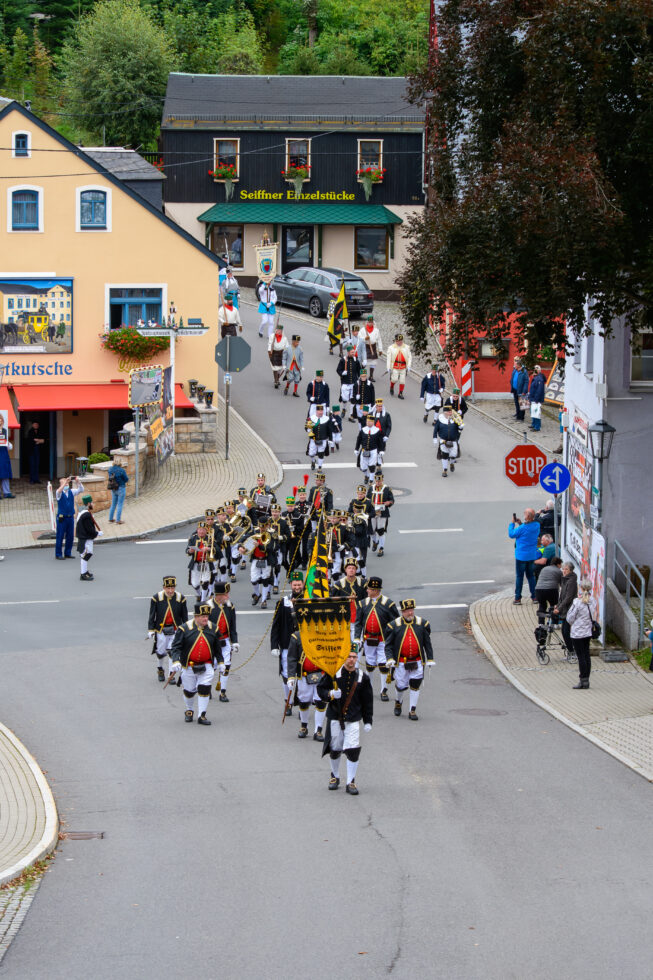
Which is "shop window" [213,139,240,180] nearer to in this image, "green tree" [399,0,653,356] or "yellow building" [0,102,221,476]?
"yellow building" [0,102,221,476]

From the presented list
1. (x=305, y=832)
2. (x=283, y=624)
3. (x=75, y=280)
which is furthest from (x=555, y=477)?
(x=75, y=280)

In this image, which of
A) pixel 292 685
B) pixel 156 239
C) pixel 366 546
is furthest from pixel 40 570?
pixel 156 239

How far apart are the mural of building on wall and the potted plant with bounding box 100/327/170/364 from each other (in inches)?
45.5

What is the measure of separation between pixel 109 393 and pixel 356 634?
19572mm

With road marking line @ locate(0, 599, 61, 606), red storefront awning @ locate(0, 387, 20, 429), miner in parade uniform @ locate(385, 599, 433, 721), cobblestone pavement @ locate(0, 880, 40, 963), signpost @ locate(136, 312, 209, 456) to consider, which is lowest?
cobblestone pavement @ locate(0, 880, 40, 963)

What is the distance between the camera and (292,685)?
54.9ft

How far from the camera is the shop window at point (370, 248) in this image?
5584cm

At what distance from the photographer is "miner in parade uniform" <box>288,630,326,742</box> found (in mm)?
16547

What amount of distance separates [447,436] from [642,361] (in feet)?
36.9

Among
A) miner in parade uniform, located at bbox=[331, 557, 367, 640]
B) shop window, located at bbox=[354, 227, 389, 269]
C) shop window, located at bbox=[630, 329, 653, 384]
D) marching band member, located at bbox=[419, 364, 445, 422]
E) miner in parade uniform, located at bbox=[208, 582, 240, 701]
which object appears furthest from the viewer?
shop window, located at bbox=[354, 227, 389, 269]

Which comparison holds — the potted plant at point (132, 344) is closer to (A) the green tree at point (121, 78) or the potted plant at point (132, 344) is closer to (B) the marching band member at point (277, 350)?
(B) the marching band member at point (277, 350)

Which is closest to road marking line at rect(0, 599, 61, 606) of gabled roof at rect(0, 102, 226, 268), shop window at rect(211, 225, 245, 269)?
gabled roof at rect(0, 102, 226, 268)

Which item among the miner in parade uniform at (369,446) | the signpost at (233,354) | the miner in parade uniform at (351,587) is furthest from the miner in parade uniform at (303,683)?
the signpost at (233,354)

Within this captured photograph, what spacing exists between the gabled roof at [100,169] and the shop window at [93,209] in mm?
579
